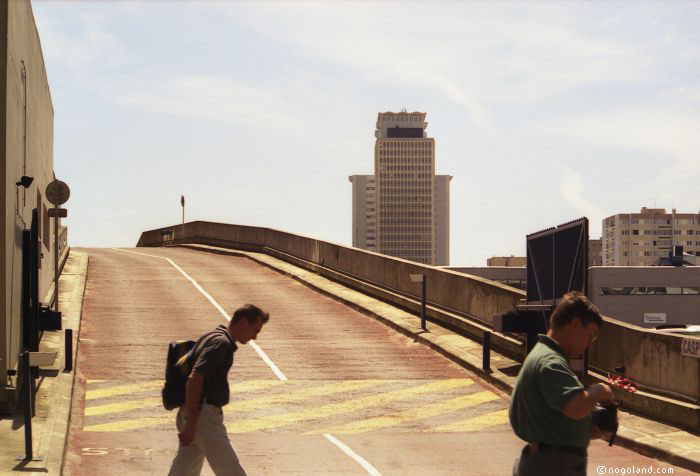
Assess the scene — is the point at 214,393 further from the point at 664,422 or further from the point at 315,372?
the point at 315,372

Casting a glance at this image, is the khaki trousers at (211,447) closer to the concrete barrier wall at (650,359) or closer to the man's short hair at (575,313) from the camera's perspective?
the man's short hair at (575,313)

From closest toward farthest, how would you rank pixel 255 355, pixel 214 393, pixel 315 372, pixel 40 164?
pixel 214 393 → pixel 315 372 → pixel 255 355 → pixel 40 164

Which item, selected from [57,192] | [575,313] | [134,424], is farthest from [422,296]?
[575,313]

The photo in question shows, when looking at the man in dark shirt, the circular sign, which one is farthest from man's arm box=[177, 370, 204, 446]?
the circular sign

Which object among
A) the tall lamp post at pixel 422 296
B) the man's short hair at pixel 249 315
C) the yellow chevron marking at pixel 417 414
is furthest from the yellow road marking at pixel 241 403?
the man's short hair at pixel 249 315

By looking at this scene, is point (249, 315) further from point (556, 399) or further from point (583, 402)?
point (583, 402)

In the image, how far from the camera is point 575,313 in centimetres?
489

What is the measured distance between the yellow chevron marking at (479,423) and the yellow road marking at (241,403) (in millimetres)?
2565

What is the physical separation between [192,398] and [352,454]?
563 centimetres

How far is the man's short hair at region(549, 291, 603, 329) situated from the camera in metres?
4.89

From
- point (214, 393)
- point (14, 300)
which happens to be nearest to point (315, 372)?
point (14, 300)

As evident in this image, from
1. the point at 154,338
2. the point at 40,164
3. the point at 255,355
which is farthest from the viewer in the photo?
the point at 40,164

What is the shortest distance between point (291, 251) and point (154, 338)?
55.8ft

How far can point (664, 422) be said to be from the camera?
42.7 feet
